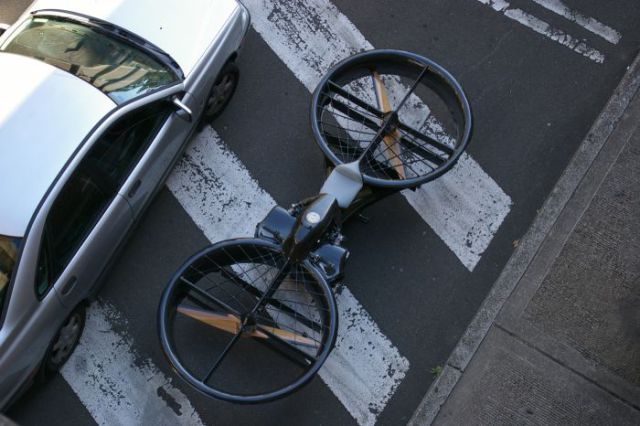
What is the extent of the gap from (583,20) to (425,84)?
231cm

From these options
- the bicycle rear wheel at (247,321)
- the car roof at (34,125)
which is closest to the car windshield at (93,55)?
the car roof at (34,125)

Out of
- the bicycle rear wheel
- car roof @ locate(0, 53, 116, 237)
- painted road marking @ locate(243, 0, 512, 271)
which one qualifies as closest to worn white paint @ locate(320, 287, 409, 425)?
the bicycle rear wheel

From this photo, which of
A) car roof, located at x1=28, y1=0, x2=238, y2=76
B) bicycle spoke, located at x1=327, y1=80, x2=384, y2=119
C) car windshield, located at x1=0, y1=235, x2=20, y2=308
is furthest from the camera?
bicycle spoke, located at x1=327, y1=80, x2=384, y2=119

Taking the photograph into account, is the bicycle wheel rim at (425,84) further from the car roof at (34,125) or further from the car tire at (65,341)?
the car tire at (65,341)

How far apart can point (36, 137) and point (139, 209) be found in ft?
4.07

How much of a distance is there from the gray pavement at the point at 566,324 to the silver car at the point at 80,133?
3.35m

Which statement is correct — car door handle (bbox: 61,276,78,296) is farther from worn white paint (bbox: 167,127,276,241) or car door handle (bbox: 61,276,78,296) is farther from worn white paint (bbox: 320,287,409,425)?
worn white paint (bbox: 320,287,409,425)

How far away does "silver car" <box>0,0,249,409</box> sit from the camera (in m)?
5.66

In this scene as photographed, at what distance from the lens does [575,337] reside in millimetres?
6660

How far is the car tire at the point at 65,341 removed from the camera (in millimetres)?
6270

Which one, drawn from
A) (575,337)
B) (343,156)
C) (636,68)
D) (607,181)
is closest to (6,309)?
(343,156)

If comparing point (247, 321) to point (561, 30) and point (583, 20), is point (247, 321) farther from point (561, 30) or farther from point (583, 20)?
point (583, 20)

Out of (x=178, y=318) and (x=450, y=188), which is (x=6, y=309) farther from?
(x=450, y=188)

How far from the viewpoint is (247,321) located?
5.77 meters
